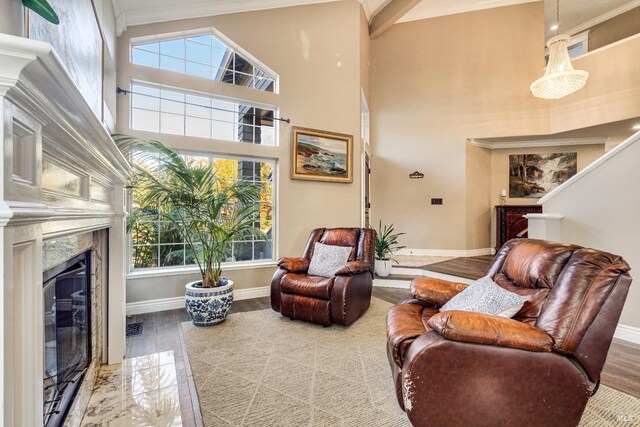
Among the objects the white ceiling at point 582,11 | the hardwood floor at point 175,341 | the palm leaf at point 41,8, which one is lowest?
the hardwood floor at point 175,341

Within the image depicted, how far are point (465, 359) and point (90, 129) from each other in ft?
6.45

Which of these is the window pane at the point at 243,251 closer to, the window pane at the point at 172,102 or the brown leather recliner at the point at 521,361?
the window pane at the point at 172,102

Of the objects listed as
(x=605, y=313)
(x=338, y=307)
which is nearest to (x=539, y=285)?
(x=605, y=313)

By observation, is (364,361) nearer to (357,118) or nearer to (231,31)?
(357,118)

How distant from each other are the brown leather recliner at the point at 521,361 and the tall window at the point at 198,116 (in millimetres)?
3372

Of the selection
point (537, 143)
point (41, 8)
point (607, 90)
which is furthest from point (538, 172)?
point (41, 8)

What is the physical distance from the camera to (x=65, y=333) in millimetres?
1668

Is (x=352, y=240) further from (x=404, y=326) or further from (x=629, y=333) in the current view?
(x=629, y=333)

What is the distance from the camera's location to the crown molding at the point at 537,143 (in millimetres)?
5773

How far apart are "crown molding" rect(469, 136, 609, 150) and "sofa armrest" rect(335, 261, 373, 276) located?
13.8 feet

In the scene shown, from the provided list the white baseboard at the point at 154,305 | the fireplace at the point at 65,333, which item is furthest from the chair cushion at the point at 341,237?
the fireplace at the point at 65,333

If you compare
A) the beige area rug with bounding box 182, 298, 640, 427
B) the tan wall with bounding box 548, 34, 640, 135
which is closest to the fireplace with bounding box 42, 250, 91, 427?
the beige area rug with bounding box 182, 298, 640, 427

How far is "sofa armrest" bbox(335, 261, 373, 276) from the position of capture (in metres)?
2.95

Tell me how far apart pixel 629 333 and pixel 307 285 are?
2917mm
